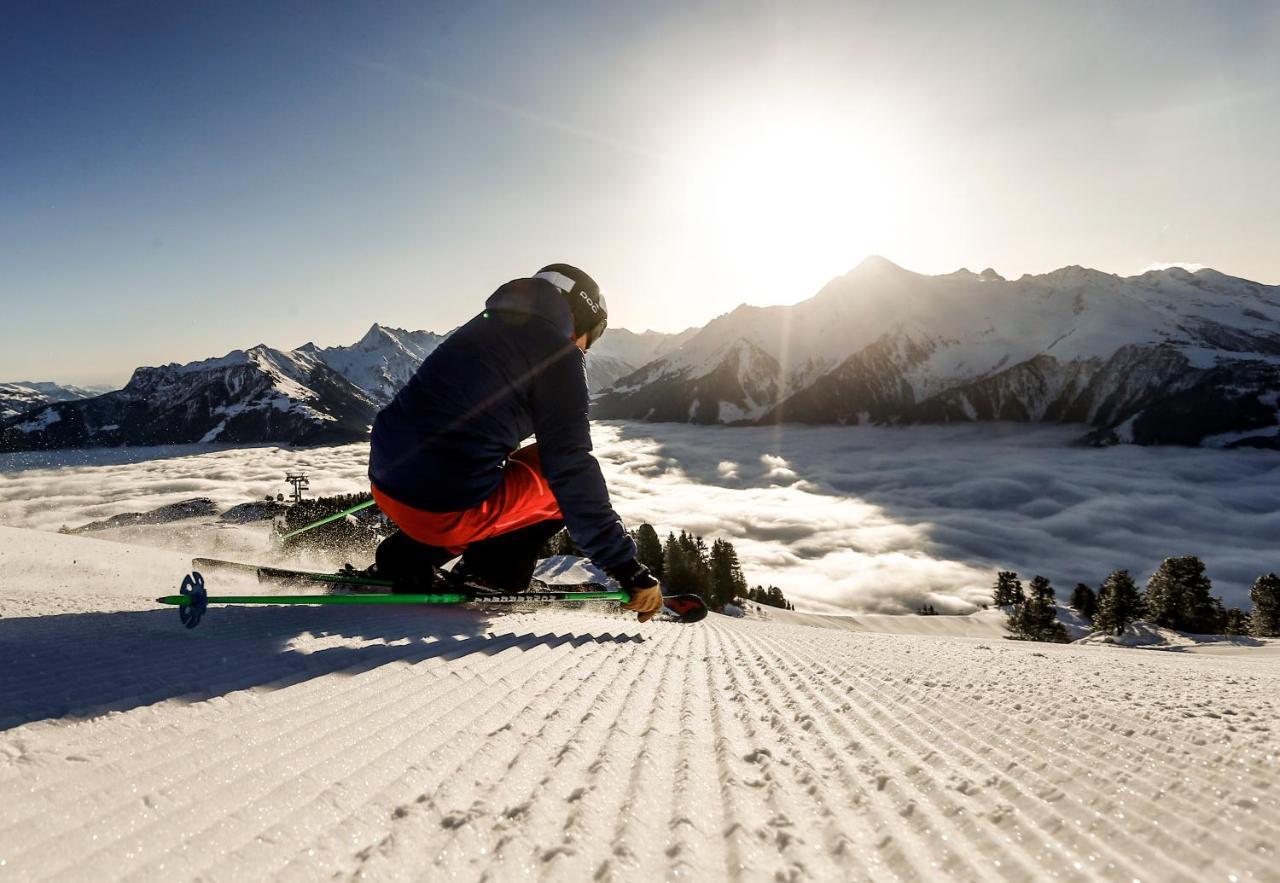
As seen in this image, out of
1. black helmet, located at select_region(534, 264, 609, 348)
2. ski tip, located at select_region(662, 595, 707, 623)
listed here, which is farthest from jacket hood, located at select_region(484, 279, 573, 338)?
ski tip, located at select_region(662, 595, 707, 623)

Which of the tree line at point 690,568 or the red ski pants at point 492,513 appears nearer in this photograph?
the red ski pants at point 492,513

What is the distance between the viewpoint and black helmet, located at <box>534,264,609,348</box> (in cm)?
479

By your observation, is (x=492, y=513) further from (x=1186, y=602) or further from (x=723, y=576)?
(x=1186, y=602)

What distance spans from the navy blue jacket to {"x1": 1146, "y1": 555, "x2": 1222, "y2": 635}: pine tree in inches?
3651

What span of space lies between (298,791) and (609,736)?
1376 millimetres

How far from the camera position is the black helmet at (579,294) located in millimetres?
4785

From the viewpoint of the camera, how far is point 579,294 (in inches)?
192

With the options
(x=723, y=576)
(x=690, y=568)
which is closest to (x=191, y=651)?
(x=690, y=568)

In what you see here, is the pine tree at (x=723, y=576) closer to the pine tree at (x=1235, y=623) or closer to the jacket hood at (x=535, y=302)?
the jacket hood at (x=535, y=302)

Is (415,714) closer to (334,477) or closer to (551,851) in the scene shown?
(551,851)

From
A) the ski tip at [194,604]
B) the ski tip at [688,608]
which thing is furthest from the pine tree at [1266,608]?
the ski tip at [194,604]

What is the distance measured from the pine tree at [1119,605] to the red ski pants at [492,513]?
288 feet

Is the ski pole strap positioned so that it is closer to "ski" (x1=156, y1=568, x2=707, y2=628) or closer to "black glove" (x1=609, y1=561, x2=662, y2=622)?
"ski" (x1=156, y1=568, x2=707, y2=628)

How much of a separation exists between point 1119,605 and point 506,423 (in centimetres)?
9131
